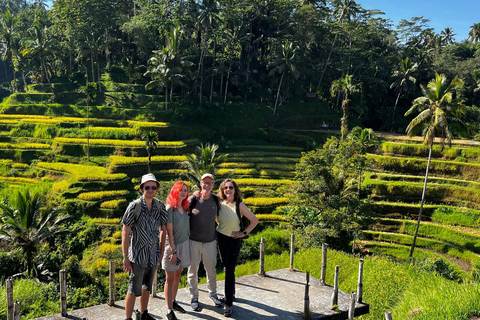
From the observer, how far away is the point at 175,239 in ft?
18.1

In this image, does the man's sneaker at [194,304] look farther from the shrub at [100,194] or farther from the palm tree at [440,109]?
the shrub at [100,194]

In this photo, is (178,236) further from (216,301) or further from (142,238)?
(216,301)

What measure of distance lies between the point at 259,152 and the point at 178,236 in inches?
1084

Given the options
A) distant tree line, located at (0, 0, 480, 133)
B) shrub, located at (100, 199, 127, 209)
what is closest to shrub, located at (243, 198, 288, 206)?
shrub, located at (100, 199, 127, 209)

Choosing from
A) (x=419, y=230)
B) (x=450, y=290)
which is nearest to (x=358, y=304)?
(x=450, y=290)

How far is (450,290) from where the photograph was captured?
5.64m

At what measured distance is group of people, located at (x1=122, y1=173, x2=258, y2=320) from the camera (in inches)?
195

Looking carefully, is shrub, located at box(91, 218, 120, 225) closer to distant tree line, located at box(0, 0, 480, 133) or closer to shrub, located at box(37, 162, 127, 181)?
shrub, located at box(37, 162, 127, 181)

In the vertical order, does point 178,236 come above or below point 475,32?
below

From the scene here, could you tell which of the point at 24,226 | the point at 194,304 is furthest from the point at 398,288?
the point at 24,226

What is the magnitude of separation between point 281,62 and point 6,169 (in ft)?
87.1

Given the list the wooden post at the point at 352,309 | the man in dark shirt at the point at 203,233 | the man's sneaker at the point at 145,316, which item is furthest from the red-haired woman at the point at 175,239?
the wooden post at the point at 352,309

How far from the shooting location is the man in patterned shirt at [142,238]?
16.1ft

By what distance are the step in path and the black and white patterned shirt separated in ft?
3.68
